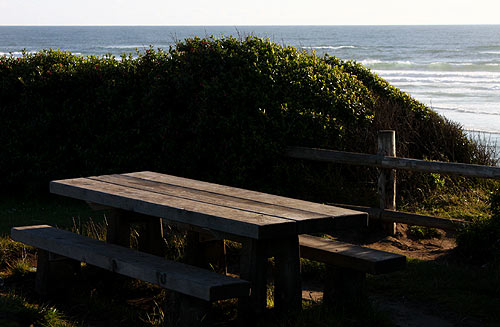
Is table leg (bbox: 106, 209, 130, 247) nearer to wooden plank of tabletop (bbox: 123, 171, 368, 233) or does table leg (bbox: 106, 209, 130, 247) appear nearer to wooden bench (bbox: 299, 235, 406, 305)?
wooden plank of tabletop (bbox: 123, 171, 368, 233)

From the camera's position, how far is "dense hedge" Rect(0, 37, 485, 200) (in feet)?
24.7

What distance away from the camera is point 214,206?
12.6 ft

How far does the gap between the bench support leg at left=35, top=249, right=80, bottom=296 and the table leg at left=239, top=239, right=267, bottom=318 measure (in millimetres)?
1540

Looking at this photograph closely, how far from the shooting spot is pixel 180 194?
4254 mm

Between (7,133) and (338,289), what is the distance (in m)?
6.12

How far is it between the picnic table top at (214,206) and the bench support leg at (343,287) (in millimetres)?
433

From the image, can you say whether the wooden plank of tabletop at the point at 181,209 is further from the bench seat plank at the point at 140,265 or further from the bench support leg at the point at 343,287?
the bench support leg at the point at 343,287

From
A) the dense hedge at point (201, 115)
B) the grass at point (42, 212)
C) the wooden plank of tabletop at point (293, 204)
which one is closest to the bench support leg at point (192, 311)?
the wooden plank of tabletop at point (293, 204)

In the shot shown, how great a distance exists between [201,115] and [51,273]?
3360 millimetres

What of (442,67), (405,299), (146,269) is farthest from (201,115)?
(442,67)

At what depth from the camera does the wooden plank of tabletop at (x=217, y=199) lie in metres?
3.62

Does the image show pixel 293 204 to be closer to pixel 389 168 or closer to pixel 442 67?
pixel 389 168

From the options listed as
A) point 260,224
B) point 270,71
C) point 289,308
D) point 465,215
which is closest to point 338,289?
point 289,308

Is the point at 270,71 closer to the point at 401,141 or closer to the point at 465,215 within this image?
the point at 401,141
